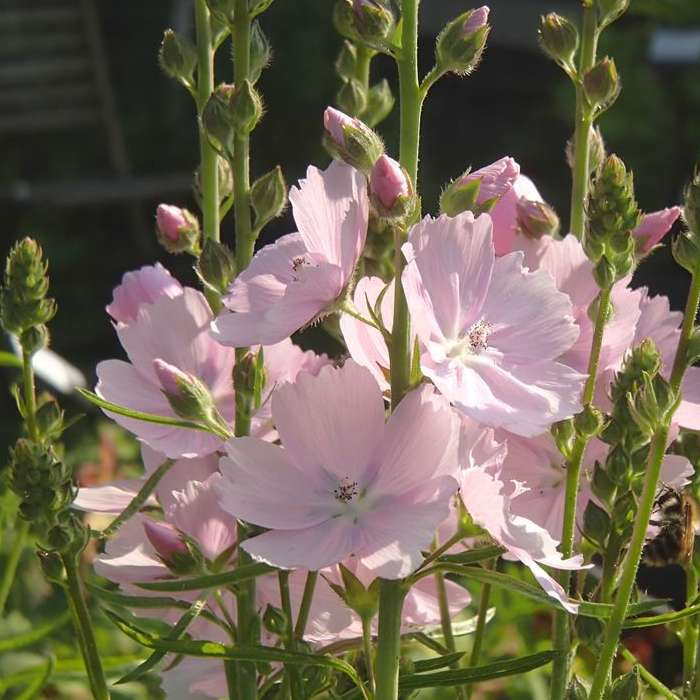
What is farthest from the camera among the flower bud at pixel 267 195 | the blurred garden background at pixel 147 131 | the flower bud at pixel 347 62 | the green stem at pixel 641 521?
the blurred garden background at pixel 147 131

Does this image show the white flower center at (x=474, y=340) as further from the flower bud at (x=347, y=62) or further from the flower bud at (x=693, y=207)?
the flower bud at (x=347, y=62)

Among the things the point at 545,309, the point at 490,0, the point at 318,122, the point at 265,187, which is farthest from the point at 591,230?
the point at 490,0

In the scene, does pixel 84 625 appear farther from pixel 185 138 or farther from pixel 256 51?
pixel 185 138

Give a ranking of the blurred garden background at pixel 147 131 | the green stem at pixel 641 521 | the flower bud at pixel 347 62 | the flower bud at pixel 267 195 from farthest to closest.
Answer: the blurred garden background at pixel 147 131
the flower bud at pixel 347 62
the flower bud at pixel 267 195
the green stem at pixel 641 521

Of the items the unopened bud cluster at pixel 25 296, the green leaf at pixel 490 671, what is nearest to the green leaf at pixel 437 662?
the green leaf at pixel 490 671

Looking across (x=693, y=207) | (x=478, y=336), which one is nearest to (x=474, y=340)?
(x=478, y=336)

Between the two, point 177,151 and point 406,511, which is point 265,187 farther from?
point 177,151

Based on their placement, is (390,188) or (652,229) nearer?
(390,188)
